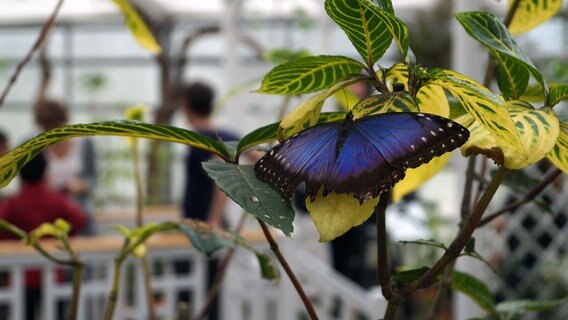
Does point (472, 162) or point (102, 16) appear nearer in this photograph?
point (472, 162)

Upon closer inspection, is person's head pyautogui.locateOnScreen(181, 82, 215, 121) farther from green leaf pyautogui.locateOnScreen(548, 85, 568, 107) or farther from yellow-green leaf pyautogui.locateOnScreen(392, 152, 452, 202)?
green leaf pyautogui.locateOnScreen(548, 85, 568, 107)

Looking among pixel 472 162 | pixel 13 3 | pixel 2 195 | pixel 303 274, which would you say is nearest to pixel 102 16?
pixel 13 3

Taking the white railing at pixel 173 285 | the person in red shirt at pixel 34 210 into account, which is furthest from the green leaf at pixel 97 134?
the person in red shirt at pixel 34 210

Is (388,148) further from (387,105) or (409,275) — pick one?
(409,275)

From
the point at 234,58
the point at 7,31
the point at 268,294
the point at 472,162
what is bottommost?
the point at 268,294

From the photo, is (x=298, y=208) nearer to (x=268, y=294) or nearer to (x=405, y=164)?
(x=268, y=294)

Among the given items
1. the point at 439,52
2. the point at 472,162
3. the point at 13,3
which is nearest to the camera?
the point at 472,162

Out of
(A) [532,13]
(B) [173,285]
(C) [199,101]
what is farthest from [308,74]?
(C) [199,101]
